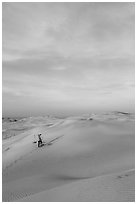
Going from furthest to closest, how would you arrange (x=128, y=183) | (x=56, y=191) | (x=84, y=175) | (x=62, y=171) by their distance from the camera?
(x=62, y=171), (x=84, y=175), (x=56, y=191), (x=128, y=183)

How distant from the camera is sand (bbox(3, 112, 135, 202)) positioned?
13.7ft

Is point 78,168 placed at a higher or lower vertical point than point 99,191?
lower

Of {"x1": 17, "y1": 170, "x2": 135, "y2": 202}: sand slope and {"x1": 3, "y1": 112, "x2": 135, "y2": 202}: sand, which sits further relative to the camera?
{"x1": 3, "y1": 112, "x2": 135, "y2": 202}: sand

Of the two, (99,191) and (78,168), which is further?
(78,168)

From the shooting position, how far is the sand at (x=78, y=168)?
416 cm

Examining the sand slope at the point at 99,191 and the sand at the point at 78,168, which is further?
the sand at the point at 78,168

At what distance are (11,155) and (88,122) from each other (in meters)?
5.60

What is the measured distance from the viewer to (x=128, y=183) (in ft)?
13.7

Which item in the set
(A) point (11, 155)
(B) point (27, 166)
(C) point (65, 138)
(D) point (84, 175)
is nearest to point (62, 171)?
(D) point (84, 175)

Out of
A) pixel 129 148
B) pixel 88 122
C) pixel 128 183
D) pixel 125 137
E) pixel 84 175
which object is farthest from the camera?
pixel 88 122

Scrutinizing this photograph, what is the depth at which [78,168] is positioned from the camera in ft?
23.9

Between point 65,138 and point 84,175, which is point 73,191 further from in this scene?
point 65,138

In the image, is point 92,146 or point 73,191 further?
point 92,146

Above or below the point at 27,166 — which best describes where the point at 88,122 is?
above
